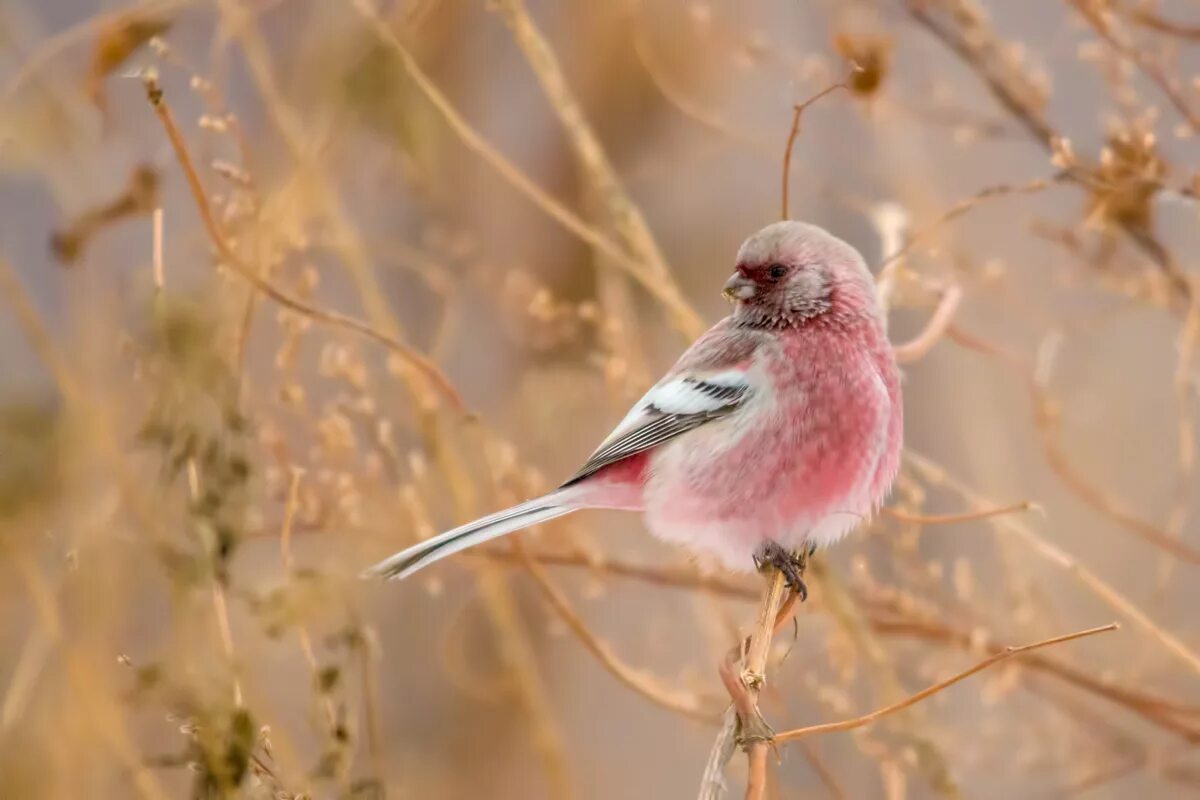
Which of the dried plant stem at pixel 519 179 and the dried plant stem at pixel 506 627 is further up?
the dried plant stem at pixel 519 179

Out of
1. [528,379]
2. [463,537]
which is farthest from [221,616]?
[528,379]

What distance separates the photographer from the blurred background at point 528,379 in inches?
29.0

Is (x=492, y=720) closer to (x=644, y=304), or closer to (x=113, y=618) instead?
(x=644, y=304)

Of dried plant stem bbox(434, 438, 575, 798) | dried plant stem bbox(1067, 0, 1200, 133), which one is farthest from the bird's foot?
dried plant stem bbox(1067, 0, 1200, 133)

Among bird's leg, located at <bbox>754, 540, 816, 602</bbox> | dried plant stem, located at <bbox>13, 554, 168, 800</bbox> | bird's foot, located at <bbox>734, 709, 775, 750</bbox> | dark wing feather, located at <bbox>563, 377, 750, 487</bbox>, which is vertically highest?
dark wing feather, located at <bbox>563, 377, 750, 487</bbox>

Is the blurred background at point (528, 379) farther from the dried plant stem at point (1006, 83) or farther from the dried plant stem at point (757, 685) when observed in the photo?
the dried plant stem at point (757, 685)

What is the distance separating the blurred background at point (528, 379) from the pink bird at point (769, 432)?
0.04 metres

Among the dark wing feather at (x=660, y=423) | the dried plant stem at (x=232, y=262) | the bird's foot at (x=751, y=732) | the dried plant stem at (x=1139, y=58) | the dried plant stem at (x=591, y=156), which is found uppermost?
the dried plant stem at (x=1139, y=58)

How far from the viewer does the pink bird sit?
74cm

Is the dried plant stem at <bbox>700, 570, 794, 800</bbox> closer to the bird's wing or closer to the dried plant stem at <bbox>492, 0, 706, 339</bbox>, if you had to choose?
the bird's wing

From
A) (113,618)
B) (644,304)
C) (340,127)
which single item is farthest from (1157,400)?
(113,618)

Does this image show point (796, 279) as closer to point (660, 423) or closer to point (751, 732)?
point (660, 423)

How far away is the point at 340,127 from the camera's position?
0.86 metres

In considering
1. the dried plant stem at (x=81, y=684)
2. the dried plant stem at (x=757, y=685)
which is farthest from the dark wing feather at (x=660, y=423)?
the dried plant stem at (x=81, y=684)
